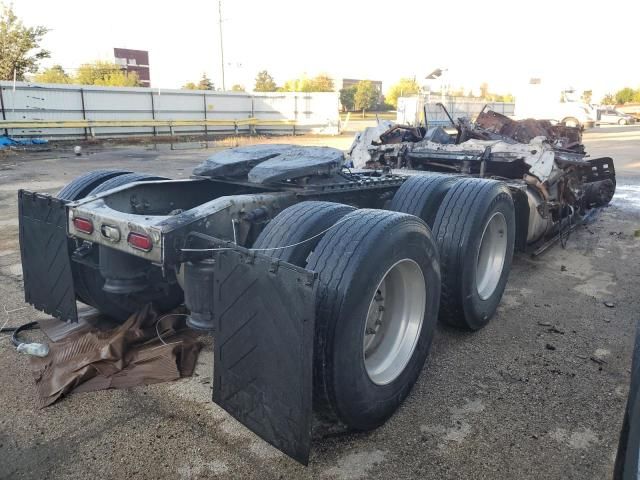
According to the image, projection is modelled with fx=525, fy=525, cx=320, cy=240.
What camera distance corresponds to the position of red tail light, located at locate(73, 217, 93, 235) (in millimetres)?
2971

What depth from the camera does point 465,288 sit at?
3734 millimetres

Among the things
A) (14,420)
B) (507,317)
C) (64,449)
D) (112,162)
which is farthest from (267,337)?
(112,162)

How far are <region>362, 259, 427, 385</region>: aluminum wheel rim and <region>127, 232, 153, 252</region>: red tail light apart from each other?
4.20 ft

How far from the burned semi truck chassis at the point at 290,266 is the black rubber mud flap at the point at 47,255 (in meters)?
0.01

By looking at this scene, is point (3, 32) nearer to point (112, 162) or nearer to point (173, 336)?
point (112, 162)

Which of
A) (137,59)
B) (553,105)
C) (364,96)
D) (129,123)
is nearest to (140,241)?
(129,123)

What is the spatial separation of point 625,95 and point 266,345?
75844 mm

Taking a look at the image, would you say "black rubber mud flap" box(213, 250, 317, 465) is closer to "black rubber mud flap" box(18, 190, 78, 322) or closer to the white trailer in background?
"black rubber mud flap" box(18, 190, 78, 322)

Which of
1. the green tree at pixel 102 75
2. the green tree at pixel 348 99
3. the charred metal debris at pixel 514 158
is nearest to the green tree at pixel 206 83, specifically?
the green tree at pixel 102 75

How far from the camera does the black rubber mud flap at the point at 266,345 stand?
7.21 feet

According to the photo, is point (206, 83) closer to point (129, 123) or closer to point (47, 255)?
point (129, 123)

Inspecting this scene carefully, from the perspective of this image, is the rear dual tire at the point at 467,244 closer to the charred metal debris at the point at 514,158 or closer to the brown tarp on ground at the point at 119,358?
the charred metal debris at the point at 514,158

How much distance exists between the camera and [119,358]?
3416mm

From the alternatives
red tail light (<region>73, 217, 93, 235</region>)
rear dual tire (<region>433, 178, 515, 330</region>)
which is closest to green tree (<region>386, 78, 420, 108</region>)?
rear dual tire (<region>433, 178, 515, 330</region>)
